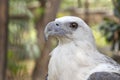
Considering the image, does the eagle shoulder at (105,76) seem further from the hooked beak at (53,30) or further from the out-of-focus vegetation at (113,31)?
the out-of-focus vegetation at (113,31)

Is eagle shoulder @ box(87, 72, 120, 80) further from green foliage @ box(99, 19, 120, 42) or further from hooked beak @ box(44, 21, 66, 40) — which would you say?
green foliage @ box(99, 19, 120, 42)

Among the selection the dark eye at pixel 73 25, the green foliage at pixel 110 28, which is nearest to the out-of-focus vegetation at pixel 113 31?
the green foliage at pixel 110 28

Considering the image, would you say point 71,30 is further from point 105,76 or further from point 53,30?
point 105,76

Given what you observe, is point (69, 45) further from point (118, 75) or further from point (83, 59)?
point (118, 75)

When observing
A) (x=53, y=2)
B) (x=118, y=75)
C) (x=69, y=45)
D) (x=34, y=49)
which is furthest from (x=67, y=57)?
(x=34, y=49)

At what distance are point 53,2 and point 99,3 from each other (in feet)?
34.4

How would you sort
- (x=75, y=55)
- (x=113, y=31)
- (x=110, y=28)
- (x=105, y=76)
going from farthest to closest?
1. (x=110, y=28)
2. (x=113, y=31)
3. (x=75, y=55)
4. (x=105, y=76)

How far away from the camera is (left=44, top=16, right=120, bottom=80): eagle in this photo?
3.49m

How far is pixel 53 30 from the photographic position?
138 inches

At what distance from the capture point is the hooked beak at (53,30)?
11.5 ft

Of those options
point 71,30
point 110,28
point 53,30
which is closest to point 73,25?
point 71,30

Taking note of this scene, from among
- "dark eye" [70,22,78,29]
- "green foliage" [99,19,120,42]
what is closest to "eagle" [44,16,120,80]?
"dark eye" [70,22,78,29]

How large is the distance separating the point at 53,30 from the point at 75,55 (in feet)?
0.99

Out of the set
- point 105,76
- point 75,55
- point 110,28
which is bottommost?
point 110,28
